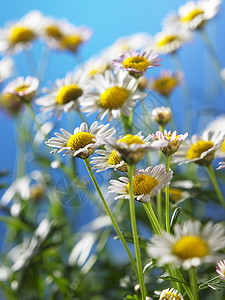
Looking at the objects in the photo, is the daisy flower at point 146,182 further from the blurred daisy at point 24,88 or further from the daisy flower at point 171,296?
the blurred daisy at point 24,88

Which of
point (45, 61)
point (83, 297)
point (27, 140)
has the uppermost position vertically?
point (45, 61)

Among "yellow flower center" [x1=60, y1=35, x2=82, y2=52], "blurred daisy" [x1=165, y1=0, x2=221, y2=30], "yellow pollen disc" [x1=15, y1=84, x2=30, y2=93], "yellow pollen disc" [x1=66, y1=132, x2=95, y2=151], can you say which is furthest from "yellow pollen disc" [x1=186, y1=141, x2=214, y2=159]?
"yellow flower center" [x1=60, y1=35, x2=82, y2=52]

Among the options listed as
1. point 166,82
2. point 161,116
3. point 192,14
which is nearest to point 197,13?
point 192,14

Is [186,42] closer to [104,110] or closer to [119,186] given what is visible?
[104,110]

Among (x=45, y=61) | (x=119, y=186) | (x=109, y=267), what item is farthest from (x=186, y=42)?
(x=119, y=186)

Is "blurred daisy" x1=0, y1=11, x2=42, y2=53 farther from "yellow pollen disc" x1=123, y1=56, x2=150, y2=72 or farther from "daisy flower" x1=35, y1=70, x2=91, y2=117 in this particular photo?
"yellow pollen disc" x1=123, y1=56, x2=150, y2=72

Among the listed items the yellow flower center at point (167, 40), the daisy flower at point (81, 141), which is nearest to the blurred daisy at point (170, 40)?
the yellow flower center at point (167, 40)
